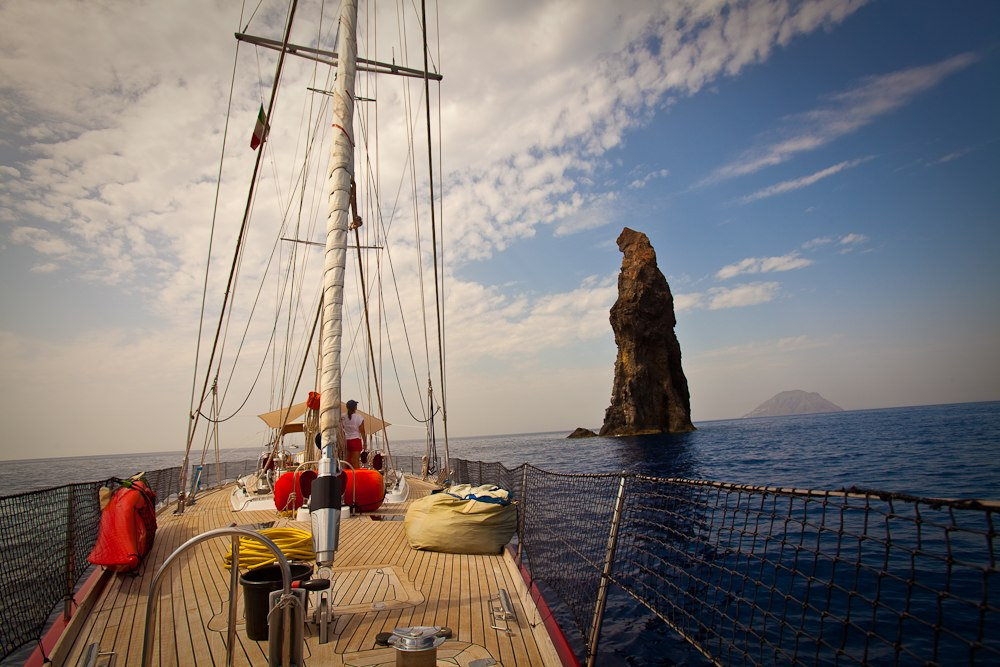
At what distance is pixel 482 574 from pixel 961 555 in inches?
387

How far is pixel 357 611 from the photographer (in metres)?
5.24

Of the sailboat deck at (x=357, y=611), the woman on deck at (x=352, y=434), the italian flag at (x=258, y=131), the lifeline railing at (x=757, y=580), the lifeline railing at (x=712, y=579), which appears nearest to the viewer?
the sailboat deck at (x=357, y=611)

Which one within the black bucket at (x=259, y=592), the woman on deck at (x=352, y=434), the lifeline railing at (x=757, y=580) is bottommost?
the lifeline railing at (x=757, y=580)

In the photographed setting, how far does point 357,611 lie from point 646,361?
7785 centimetres

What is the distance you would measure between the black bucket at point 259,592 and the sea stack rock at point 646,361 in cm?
7502

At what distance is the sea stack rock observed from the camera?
3046 inches

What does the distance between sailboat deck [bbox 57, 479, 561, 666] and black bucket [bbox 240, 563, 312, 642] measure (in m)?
0.34

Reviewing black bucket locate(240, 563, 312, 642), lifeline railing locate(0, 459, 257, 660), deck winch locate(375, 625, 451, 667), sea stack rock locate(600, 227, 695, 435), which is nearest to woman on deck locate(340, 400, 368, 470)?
lifeline railing locate(0, 459, 257, 660)

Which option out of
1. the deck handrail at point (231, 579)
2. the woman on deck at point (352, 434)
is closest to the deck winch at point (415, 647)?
the deck handrail at point (231, 579)

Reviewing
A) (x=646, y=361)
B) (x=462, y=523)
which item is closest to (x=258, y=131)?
(x=462, y=523)

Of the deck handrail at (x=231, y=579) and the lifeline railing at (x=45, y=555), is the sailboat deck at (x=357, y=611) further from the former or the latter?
the deck handrail at (x=231, y=579)

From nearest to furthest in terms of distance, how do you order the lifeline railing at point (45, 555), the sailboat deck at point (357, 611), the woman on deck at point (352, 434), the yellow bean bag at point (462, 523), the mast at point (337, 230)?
the sailboat deck at point (357, 611) → the lifeline railing at point (45, 555) → the yellow bean bag at point (462, 523) → the mast at point (337, 230) → the woman on deck at point (352, 434)

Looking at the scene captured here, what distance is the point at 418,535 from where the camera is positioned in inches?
304

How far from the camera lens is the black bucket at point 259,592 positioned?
13.2 feet
